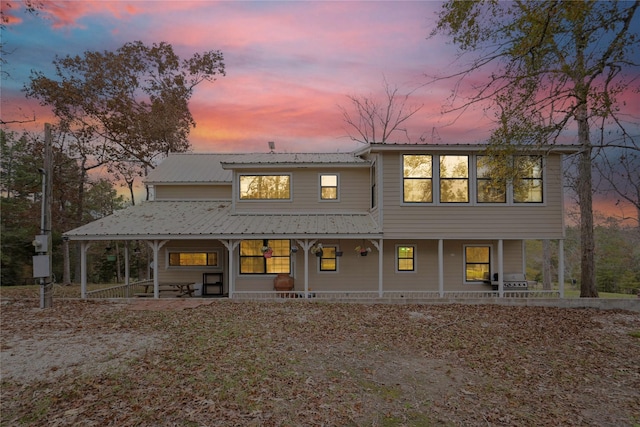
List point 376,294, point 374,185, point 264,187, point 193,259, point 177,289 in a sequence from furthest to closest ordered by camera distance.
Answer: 1. point 193,259
2. point 264,187
3. point 374,185
4. point 376,294
5. point 177,289

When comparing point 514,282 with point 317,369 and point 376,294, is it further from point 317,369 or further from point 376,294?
point 317,369

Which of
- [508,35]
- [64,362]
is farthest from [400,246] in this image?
[64,362]

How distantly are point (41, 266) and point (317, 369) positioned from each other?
10.5 meters

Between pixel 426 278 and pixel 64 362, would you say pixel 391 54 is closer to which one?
pixel 426 278

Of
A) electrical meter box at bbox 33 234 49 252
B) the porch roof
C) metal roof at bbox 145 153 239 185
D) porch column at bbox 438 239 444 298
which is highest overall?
metal roof at bbox 145 153 239 185

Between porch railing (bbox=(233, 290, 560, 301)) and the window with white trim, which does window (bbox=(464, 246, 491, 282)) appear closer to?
porch railing (bbox=(233, 290, 560, 301))

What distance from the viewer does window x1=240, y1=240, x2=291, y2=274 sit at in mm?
15508

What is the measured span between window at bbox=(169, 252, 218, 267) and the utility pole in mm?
4654

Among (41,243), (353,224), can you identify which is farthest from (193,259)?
(353,224)

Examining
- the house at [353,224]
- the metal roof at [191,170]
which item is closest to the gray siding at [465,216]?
the house at [353,224]

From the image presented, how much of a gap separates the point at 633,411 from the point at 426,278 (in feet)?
32.2

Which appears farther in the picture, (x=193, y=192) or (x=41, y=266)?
(x=193, y=192)

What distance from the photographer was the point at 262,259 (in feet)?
51.0

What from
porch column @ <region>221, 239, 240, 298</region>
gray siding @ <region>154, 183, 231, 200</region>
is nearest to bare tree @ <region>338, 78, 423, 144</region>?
gray siding @ <region>154, 183, 231, 200</region>
